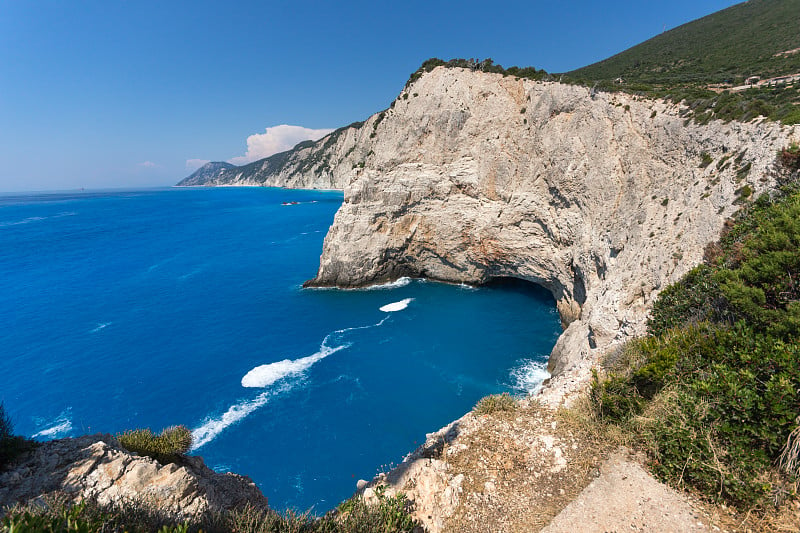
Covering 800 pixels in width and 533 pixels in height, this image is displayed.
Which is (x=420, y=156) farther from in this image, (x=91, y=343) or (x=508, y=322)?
(x=91, y=343)

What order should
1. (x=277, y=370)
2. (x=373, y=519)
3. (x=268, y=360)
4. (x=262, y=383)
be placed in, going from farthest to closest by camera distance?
(x=268, y=360) → (x=277, y=370) → (x=262, y=383) → (x=373, y=519)

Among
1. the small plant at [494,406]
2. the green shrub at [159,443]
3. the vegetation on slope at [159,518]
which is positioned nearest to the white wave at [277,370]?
the green shrub at [159,443]

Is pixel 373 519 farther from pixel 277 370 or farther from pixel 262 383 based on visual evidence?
pixel 277 370

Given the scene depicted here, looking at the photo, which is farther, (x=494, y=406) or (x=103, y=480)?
(x=494, y=406)

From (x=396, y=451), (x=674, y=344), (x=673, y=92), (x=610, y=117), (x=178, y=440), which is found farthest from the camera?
(x=610, y=117)

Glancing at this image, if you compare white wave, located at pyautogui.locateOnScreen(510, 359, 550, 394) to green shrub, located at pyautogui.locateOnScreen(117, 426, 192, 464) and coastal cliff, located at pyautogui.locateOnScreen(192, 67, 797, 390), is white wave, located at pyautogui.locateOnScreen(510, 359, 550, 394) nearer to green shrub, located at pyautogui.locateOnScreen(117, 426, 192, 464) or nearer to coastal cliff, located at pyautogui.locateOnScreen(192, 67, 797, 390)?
coastal cliff, located at pyautogui.locateOnScreen(192, 67, 797, 390)

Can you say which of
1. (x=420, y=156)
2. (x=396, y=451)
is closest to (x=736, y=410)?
(x=396, y=451)

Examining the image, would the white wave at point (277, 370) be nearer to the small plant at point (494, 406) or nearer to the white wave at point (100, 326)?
the small plant at point (494, 406)

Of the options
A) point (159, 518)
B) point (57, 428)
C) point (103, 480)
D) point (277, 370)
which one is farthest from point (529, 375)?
point (57, 428)
